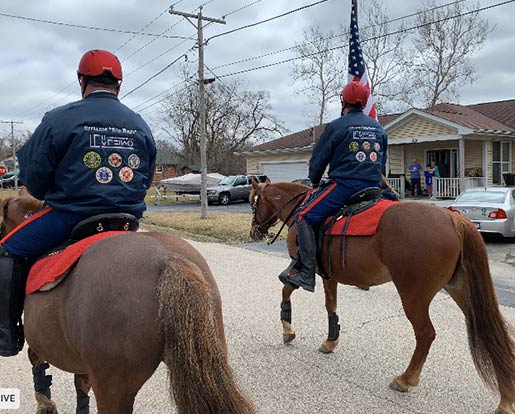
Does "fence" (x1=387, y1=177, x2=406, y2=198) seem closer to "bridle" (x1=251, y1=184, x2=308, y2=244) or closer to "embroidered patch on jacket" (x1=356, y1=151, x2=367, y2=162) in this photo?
"bridle" (x1=251, y1=184, x2=308, y2=244)

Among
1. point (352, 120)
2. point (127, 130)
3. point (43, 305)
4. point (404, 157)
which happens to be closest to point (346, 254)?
point (352, 120)

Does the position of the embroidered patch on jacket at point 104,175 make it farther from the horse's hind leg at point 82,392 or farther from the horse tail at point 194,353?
the horse's hind leg at point 82,392

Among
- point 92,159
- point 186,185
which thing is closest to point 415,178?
point 186,185

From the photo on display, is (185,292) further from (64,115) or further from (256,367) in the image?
(256,367)

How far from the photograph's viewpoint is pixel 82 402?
3223 mm

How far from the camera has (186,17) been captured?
1852 cm

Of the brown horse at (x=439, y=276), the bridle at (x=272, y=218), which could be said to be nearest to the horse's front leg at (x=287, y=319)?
the bridle at (x=272, y=218)

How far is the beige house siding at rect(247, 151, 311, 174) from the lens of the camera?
97.9 feet

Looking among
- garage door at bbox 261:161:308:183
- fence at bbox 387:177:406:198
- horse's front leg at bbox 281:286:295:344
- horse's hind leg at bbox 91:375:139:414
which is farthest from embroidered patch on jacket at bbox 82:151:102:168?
Answer: garage door at bbox 261:161:308:183

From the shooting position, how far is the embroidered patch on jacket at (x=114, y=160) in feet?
8.22

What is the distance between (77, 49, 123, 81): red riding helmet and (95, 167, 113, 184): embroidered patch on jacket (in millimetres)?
587

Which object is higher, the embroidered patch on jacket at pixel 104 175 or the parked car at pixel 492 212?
the embroidered patch on jacket at pixel 104 175

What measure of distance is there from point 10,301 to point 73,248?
68 cm

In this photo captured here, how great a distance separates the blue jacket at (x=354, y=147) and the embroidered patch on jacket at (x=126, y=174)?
2.42 metres
